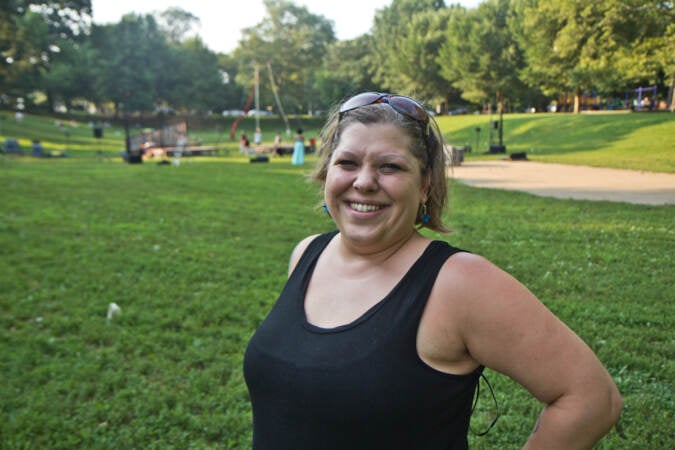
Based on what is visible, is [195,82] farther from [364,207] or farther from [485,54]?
[364,207]

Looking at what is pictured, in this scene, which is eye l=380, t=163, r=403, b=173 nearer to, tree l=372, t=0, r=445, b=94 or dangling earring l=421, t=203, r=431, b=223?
dangling earring l=421, t=203, r=431, b=223

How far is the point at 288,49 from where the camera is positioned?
3292 inches

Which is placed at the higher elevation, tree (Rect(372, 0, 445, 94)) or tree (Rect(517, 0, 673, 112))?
tree (Rect(372, 0, 445, 94))

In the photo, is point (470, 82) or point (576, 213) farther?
point (470, 82)

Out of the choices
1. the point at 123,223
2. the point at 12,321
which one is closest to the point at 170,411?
the point at 12,321

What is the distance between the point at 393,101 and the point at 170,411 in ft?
9.39

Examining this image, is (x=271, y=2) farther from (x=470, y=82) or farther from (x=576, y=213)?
(x=576, y=213)

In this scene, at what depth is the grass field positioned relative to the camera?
354cm

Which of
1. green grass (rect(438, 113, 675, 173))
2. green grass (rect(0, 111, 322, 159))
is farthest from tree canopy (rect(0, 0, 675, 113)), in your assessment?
green grass (rect(0, 111, 322, 159))

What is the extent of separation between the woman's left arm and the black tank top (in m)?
0.14

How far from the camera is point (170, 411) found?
12.1 ft

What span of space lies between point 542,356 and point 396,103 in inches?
34.5

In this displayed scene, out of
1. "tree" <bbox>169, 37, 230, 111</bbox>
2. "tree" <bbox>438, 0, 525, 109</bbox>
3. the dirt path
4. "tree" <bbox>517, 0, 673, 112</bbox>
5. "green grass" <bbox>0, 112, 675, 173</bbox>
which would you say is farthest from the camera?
"tree" <bbox>169, 37, 230, 111</bbox>

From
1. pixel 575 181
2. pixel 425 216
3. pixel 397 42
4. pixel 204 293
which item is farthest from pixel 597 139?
pixel 397 42
